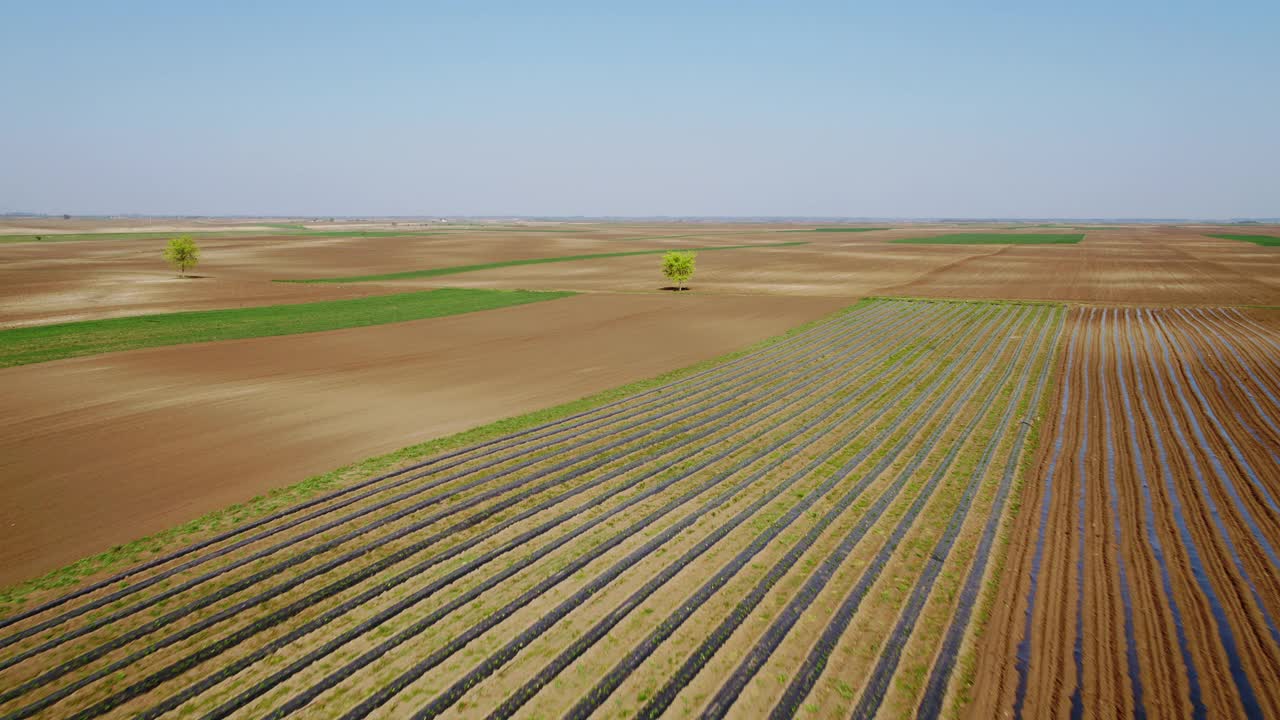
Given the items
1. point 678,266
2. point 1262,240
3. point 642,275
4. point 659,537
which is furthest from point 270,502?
point 1262,240

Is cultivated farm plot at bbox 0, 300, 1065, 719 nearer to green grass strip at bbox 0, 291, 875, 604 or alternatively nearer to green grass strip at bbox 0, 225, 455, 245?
green grass strip at bbox 0, 291, 875, 604

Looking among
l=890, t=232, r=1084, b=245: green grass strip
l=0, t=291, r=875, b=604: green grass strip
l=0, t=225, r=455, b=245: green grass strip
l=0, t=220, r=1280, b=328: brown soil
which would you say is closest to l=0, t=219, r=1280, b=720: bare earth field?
l=0, t=291, r=875, b=604: green grass strip

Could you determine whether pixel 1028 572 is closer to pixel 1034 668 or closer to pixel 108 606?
pixel 1034 668

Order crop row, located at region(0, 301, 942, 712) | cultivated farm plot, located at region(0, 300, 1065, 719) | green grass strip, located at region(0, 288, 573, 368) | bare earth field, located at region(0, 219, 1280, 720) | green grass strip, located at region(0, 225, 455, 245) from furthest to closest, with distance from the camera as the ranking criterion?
1. green grass strip, located at region(0, 225, 455, 245)
2. green grass strip, located at region(0, 288, 573, 368)
3. crop row, located at region(0, 301, 942, 712)
4. bare earth field, located at region(0, 219, 1280, 720)
5. cultivated farm plot, located at region(0, 300, 1065, 719)

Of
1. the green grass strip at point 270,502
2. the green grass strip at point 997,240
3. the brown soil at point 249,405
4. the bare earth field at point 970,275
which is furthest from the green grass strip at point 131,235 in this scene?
the green grass strip at point 270,502

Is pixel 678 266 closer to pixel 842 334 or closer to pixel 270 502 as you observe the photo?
pixel 842 334

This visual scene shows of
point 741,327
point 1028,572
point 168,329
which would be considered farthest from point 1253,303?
point 168,329

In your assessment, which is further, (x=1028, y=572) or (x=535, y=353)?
(x=535, y=353)
